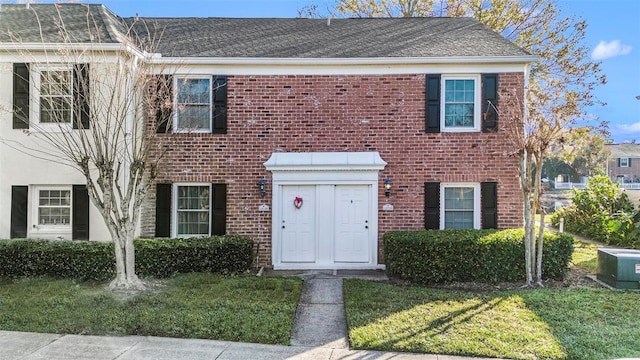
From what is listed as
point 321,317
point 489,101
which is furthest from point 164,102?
point 489,101

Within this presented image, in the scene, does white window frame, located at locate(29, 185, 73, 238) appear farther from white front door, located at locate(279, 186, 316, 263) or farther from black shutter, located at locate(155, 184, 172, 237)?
white front door, located at locate(279, 186, 316, 263)

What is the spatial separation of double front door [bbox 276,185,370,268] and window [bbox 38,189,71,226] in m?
5.07

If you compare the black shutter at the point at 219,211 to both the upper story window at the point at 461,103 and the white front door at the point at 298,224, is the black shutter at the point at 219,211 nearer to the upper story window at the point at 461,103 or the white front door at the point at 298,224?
the white front door at the point at 298,224

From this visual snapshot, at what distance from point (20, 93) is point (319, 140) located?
697 centimetres

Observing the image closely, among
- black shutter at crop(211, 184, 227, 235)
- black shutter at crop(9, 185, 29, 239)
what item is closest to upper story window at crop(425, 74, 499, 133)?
black shutter at crop(211, 184, 227, 235)

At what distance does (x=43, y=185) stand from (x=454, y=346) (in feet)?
31.5

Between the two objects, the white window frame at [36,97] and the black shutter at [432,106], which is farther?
the black shutter at [432,106]

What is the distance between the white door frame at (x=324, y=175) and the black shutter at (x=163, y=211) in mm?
2536

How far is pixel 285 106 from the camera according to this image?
33.6 ft

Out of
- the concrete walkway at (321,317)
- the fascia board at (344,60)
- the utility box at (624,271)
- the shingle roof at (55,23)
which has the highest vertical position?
the shingle roof at (55,23)

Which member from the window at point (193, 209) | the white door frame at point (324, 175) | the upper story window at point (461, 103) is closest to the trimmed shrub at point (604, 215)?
the upper story window at point (461, 103)

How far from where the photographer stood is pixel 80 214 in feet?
31.6

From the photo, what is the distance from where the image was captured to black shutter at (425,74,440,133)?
32.9 ft

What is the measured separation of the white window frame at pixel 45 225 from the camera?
973 centimetres
